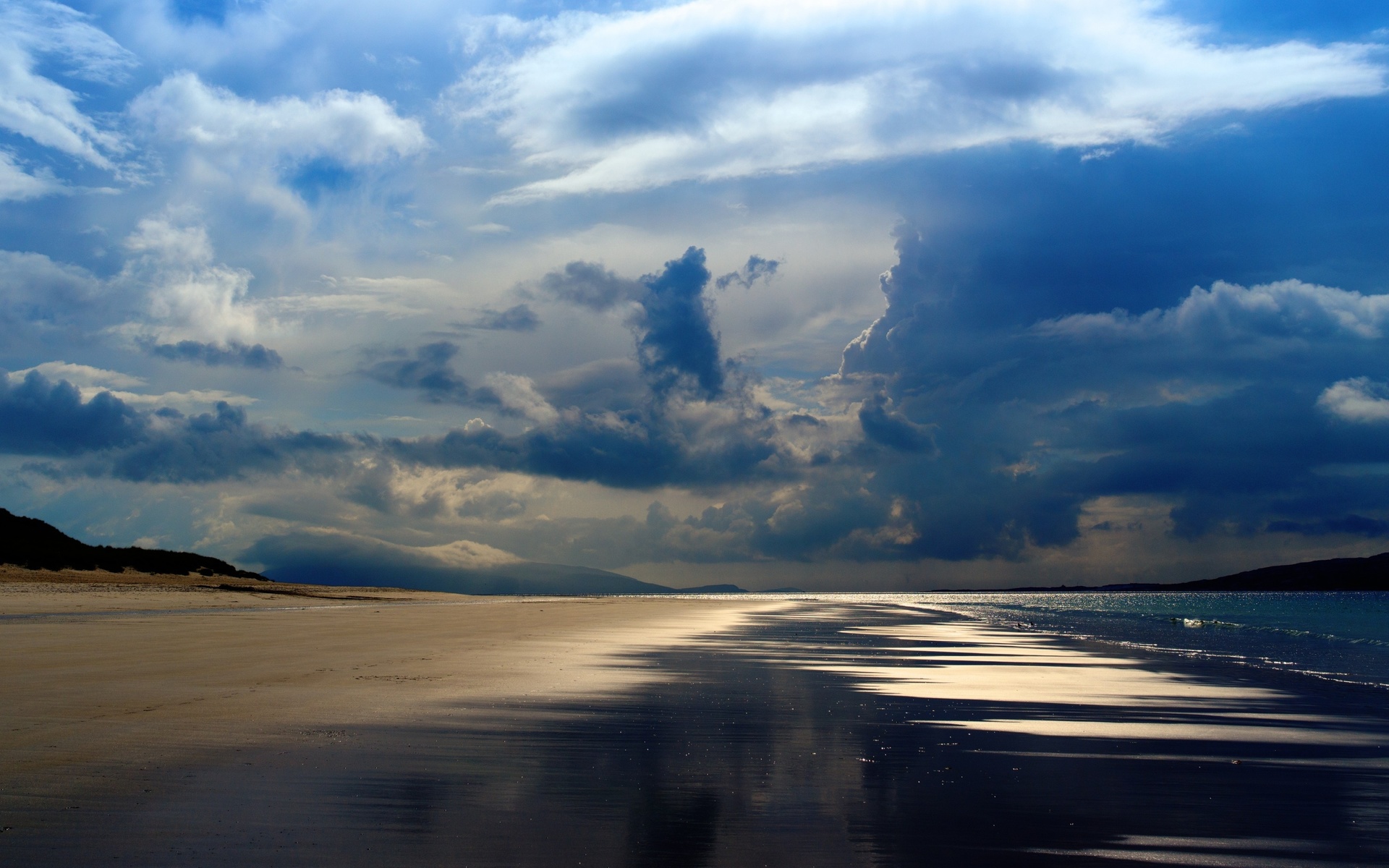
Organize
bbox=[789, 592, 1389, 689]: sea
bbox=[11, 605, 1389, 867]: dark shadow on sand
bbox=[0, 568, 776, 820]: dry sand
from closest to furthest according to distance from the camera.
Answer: bbox=[11, 605, 1389, 867]: dark shadow on sand, bbox=[0, 568, 776, 820]: dry sand, bbox=[789, 592, 1389, 689]: sea

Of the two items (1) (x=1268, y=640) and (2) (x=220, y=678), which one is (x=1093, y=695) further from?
(1) (x=1268, y=640)

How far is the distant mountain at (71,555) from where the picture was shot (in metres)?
81.8

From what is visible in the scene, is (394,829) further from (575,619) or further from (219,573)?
(219,573)

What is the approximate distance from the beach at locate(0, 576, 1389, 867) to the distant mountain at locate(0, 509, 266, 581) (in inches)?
2898

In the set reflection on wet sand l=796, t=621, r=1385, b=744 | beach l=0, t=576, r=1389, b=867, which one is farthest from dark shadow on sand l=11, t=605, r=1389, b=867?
reflection on wet sand l=796, t=621, r=1385, b=744

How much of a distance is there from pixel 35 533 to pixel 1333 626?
111094 millimetres

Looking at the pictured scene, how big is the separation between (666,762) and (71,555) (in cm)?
9813

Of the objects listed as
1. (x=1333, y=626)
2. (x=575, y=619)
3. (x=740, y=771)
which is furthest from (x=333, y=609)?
(x=1333, y=626)

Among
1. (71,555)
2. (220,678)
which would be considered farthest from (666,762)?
(71,555)

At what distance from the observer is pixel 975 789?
9.28 m

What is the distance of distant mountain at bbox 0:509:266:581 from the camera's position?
81750 millimetres

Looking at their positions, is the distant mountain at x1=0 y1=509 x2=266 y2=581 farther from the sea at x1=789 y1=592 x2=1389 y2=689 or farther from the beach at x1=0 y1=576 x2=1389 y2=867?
the sea at x1=789 y1=592 x2=1389 y2=689

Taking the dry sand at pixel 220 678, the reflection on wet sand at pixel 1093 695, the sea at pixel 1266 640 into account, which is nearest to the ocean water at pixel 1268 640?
the sea at pixel 1266 640

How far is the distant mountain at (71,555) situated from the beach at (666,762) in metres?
73.6
